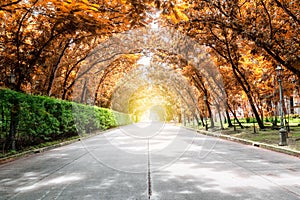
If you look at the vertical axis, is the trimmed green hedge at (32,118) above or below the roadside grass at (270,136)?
above

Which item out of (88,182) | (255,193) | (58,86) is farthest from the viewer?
(58,86)

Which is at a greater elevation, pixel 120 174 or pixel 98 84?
pixel 98 84

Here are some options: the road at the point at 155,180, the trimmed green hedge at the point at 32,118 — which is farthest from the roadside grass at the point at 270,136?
the trimmed green hedge at the point at 32,118

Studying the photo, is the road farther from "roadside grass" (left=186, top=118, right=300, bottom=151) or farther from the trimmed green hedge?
"roadside grass" (left=186, top=118, right=300, bottom=151)

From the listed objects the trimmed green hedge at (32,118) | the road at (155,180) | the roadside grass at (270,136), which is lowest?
the road at (155,180)

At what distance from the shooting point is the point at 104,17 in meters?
11.7

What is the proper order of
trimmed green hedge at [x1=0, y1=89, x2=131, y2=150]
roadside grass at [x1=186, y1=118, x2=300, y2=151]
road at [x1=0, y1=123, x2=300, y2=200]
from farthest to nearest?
roadside grass at [x1=186, y1=118, x2=300, y2=151] → trimmed green hedge at [x1=0, y1=89, x2=131, y2=150] → road at [x1=0, y1=123, x2=300, y2=200]

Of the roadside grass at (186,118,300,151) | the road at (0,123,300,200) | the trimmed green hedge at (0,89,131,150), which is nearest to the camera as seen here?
the road at (0,123,300,200)

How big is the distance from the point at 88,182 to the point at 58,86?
2643cm

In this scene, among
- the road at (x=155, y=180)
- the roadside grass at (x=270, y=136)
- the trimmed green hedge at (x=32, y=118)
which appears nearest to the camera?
the road at (x=155, y=180)

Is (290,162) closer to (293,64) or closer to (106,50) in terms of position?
(293,64)

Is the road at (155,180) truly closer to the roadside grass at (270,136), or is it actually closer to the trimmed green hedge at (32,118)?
the trimmed green hedge at (32,118)

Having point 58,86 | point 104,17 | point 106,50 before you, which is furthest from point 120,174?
point 58,86

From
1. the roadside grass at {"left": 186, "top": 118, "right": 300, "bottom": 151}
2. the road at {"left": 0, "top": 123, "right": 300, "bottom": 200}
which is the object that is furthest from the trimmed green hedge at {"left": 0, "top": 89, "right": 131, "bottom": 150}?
the roadside grass at {"left": 186, "top": 118, "right": 300, "bottom": 151}
